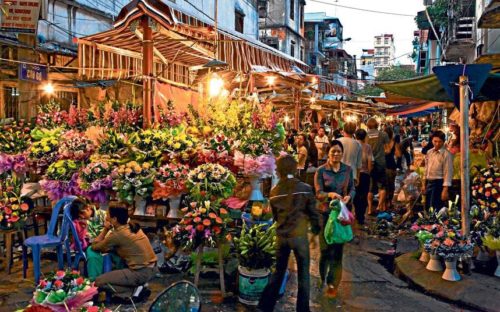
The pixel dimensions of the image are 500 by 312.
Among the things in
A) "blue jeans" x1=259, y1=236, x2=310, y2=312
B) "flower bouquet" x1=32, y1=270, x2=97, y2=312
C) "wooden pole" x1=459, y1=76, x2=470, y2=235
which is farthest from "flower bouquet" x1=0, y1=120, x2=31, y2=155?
"wooden pole" x1=459, y1=76, x2=470, y2=235

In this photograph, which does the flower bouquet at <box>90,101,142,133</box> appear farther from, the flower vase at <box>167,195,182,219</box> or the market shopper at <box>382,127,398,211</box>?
the market shopper at <box>382,127,398,211</box>

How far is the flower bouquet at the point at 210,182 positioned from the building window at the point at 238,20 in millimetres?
20944

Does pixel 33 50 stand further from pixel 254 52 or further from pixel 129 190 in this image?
pixel 129 190

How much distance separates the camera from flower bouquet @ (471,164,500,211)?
7180mm

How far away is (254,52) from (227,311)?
827cm

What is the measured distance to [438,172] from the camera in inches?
331

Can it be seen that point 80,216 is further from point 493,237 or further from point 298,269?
point 493,237

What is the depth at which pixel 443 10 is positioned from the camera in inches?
980

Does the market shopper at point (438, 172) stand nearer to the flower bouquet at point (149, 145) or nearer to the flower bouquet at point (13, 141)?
the flower bouquet at point (149, 145)

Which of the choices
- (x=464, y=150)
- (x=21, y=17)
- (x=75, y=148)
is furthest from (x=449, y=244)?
(x=21, y=17)

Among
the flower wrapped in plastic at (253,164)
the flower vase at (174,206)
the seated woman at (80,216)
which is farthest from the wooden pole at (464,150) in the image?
the seated woman at (80,216)

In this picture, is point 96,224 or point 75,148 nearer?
point 96,224

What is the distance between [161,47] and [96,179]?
4.68 m

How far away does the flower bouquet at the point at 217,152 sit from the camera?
655 centimetres
